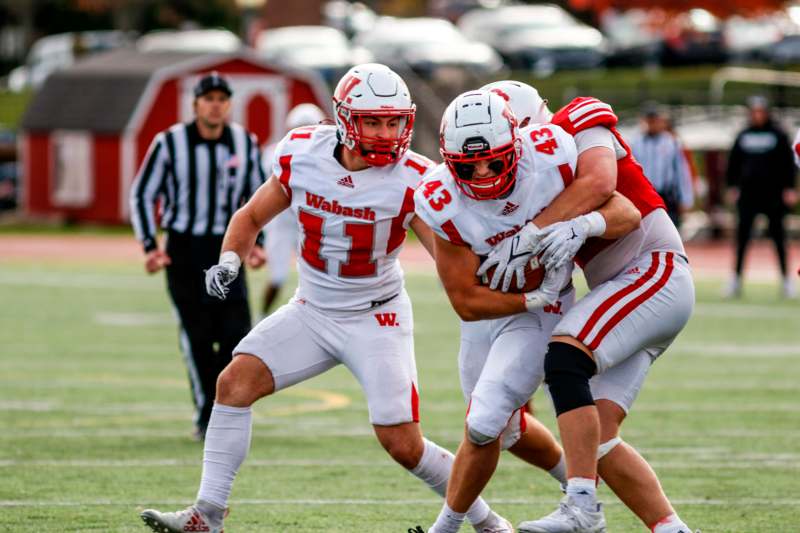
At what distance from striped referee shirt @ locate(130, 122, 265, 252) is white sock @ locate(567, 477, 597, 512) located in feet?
11.9

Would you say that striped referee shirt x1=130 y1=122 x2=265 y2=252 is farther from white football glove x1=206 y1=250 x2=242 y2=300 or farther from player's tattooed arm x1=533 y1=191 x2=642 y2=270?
player's tattooed arm x1=533 y1=191 x2=642 y2=270

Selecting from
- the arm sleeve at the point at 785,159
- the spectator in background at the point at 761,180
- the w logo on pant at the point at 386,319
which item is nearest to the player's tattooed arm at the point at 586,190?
the w logo on pant at the point at 386,319

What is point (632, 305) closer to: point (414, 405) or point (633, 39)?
point (414, 405)

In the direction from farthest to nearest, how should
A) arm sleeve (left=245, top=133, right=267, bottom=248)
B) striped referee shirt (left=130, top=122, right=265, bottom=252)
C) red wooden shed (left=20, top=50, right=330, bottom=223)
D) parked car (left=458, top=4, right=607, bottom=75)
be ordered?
1. parked car (left=458, top=4, right=607, bottom=75)
2. red wooden shed (left=20, top=50, right=330, bottom=223)
3. arm sleeve (left=245, top=133, right=267, bottom=248)
4. striped referee shirt (left=130, top=122, right=265, bottom=252)

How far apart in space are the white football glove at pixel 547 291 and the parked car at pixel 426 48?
2486 cm

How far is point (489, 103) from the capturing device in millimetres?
5523

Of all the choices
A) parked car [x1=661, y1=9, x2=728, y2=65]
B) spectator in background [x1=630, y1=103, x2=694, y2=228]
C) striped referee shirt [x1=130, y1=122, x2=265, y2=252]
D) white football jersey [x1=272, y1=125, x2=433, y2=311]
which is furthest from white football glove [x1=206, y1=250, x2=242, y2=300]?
parked car [x1=661, y1=9, x2=728, y2=65]

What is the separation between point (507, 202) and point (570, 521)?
3.48 feet

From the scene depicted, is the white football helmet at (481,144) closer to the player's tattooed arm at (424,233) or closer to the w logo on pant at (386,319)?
the player's tattooed arm at (424,233)

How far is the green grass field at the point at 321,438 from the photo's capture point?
6.71m

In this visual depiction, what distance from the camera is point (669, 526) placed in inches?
215

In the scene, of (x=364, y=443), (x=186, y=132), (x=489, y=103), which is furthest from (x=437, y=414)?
(x=489, y=103)

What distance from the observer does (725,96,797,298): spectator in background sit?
1609 cm

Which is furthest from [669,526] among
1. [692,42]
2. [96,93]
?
[692,42]
